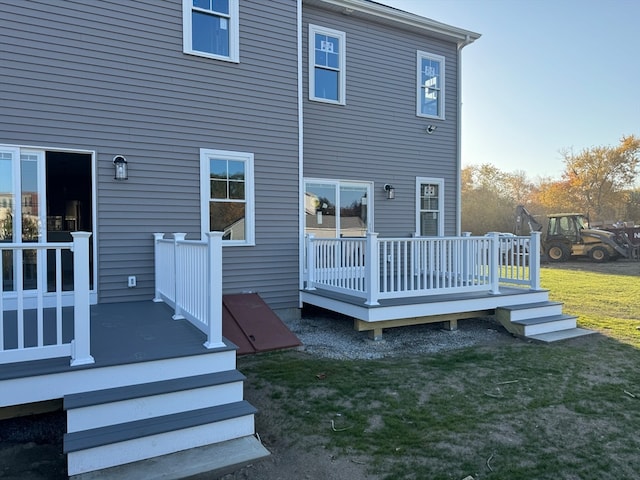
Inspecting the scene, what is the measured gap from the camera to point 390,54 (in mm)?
8516

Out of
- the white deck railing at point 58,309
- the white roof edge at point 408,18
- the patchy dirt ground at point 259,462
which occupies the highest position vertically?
the white roof edge at point 408,18

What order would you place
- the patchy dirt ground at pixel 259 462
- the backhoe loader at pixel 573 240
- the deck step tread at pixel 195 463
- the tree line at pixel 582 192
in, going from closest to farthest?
1. the deck step tread at pixel 195 463
2. the patchy dirt ground at pixel 259 462
3. the backhoe loader at pixel 573 240
4. the tree line at pixel 582 192

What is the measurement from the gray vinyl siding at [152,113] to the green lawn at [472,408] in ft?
7.16

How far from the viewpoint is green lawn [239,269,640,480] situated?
288 centimetres

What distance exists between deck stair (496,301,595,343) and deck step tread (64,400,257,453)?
4.47 meters

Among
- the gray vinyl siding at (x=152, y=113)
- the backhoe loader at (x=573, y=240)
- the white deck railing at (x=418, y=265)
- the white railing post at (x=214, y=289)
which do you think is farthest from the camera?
the backhoe loader at (x=573, y=240)

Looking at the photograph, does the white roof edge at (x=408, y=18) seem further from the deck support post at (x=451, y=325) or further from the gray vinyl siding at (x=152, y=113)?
the deck support post at (x=451, y=325)

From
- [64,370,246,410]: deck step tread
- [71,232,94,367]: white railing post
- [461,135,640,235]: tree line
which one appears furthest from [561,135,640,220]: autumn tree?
[71,232,94,367]: white railing post

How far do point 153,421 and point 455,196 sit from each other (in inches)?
316

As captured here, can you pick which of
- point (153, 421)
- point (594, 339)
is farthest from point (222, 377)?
point (594, 339)

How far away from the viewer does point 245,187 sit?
662 cm

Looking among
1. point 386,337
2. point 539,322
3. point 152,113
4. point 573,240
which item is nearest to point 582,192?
point 573,240

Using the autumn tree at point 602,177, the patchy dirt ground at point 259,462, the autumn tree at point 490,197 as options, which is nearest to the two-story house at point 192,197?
the patchy dirt ground at point 259,462

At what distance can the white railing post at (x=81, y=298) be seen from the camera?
296 cm
